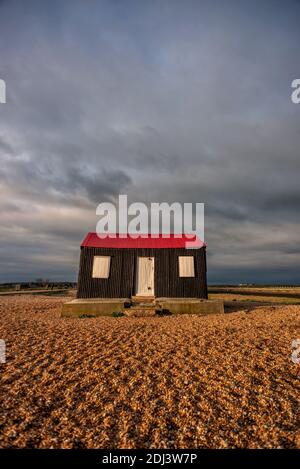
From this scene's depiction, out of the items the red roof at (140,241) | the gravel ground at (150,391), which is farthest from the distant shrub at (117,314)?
the red roof at (140,241)

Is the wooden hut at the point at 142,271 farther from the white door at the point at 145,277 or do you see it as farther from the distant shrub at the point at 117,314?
the distant shrub at the point at 117,314

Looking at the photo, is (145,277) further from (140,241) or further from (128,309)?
(128,309)

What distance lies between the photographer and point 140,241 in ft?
66.8

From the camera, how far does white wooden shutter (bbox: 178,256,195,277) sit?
62.3ft

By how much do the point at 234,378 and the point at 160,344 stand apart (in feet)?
10.6

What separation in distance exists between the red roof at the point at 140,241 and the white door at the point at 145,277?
115 cm

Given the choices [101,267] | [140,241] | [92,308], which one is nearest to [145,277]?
[140,241]

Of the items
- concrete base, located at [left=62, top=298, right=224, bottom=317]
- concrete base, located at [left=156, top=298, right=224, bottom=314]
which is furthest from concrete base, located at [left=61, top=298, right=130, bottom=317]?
concrete base, located at [left=156, top=298, right=224, bottom=314]

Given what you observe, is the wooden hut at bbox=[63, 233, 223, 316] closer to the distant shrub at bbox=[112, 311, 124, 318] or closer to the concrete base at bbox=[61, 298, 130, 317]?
the concrete base at bbox=[61, 298, 130, 317]

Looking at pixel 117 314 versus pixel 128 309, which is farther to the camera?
pixel 128 309

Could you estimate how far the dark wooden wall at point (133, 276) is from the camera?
18.9 meters

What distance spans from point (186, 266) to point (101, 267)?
6.13m
